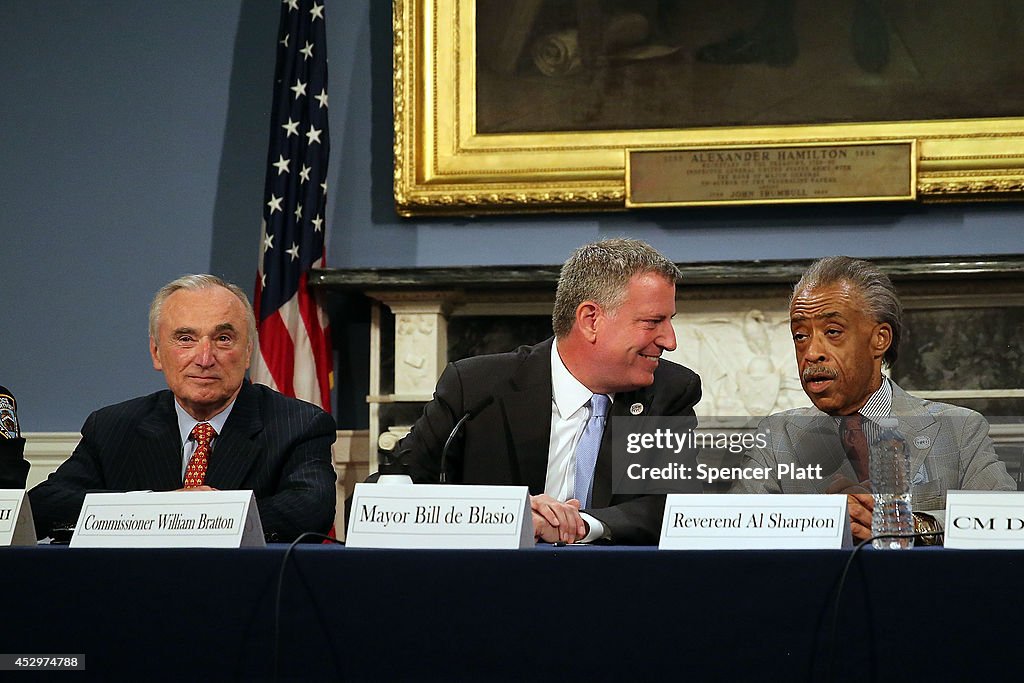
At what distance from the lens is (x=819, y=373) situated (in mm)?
2686

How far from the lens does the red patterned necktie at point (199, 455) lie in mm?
2795

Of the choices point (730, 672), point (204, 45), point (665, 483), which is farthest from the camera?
point (204, 45)

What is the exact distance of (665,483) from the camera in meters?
1.89

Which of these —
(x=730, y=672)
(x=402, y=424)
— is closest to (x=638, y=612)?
(x=730, y=672)

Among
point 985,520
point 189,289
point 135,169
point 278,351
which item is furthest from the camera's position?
point 135,169

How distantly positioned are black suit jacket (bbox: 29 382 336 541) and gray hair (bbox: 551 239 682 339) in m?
0.62

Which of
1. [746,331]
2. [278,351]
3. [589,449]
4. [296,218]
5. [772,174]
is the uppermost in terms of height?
[772,174]

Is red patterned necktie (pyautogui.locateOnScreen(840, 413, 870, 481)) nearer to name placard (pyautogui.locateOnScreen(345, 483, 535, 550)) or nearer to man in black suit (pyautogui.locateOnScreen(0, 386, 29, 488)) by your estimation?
name placard (pyautogui.locateOnScreen(345, 483, 535, 550))

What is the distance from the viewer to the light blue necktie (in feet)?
8.68

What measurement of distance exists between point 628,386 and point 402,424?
2.45 meters

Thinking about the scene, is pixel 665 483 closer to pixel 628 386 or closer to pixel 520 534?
pixel 520 534

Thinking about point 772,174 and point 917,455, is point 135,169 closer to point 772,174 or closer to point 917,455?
point 772,174

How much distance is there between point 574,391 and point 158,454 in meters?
0.96

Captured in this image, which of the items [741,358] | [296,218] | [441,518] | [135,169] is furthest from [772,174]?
[441,518]
